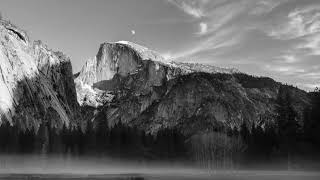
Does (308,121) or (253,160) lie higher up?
(308,121)

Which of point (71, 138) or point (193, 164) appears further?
point (71, 138)

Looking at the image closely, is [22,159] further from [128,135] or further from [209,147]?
[209,147]

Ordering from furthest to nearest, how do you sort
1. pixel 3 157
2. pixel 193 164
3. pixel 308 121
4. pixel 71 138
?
pixel 71 138 → pixel 193 164 → pixel 3 157 → pixel 308 121

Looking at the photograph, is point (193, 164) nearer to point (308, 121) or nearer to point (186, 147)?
point (186, 147)

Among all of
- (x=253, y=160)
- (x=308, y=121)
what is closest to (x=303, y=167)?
(x=308, y=121)

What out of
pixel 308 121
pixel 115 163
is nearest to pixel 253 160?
pixel 308 121

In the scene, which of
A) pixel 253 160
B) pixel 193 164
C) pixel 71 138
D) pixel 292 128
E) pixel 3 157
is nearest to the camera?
pixel 292 128
